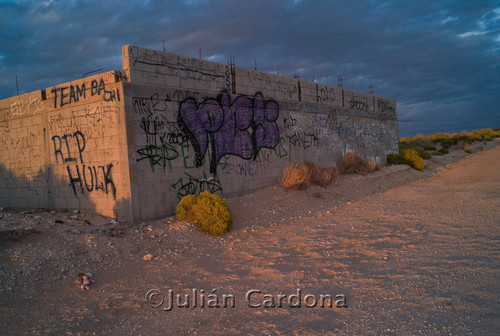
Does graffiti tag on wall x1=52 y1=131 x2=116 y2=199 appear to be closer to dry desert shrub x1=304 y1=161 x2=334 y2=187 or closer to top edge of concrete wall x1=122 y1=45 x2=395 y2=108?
top edge of concrete wall x1=122 y1=45 x2=395 y2=108

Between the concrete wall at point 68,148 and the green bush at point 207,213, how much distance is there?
1202 millimetres

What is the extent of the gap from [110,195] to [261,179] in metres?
4.51

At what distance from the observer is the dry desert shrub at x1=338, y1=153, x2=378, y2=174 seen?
47.5ft

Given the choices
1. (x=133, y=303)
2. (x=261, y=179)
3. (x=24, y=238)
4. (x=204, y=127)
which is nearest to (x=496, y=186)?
(x=261, y=179)

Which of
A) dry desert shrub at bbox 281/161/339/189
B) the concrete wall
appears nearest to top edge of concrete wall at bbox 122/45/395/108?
the concrete wall

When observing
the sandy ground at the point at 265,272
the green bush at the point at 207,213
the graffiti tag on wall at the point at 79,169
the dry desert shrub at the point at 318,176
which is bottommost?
the sandy ground at the point at 265,272

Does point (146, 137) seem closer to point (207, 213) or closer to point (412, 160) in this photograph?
point (207, 213)

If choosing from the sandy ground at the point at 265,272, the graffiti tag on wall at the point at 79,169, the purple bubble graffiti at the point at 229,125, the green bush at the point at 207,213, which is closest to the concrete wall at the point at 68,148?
the graffiti tag on wall at the point at 79,169

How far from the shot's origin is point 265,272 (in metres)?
5.36

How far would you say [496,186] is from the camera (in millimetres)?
10922

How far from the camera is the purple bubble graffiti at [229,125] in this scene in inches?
351

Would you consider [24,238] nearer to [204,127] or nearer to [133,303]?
[133,303]

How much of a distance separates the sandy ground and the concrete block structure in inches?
30.3

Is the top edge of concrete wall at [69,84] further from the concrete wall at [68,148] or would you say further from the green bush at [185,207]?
the green bush at [185,207]
